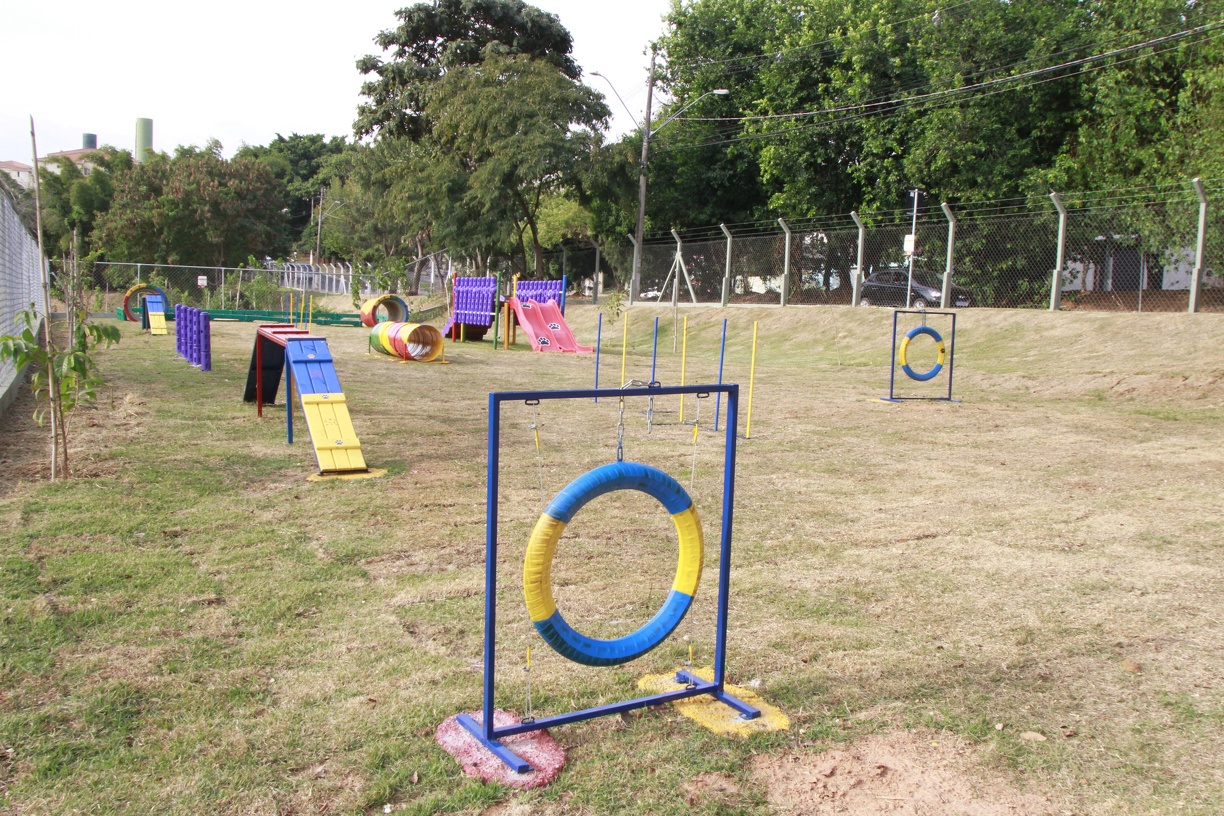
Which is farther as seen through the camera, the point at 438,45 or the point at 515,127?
the point at 438,45

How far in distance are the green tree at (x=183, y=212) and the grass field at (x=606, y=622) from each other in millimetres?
45607

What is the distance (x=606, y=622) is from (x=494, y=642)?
117 cm

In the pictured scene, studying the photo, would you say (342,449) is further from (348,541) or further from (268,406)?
(268,406)

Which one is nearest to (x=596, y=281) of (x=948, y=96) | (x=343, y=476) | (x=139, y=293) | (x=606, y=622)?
(x=948, y=96)

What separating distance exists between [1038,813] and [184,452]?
7375 millimetres

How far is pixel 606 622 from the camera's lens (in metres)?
4.55

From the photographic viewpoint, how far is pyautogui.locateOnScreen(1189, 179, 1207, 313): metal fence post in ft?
57.5

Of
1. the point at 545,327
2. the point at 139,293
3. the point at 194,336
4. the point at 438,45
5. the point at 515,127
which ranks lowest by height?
the point at 194,336

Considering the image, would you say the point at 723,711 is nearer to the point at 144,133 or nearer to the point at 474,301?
the point at 474,301

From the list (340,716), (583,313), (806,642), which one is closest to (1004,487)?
(806,642)

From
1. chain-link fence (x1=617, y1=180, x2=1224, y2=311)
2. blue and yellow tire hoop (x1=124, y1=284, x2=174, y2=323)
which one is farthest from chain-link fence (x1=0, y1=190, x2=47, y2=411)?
chain-link fence (x1=617, y1=180, x2=1224, y2=311)

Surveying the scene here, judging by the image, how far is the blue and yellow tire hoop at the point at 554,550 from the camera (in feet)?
10.8

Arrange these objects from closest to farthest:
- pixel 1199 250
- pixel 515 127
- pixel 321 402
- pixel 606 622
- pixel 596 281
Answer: pixel 606 622
pixel 321 402
pixel 1199 250
pixel 515 127
pixel 596 281

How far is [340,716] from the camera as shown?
3.53 metres
